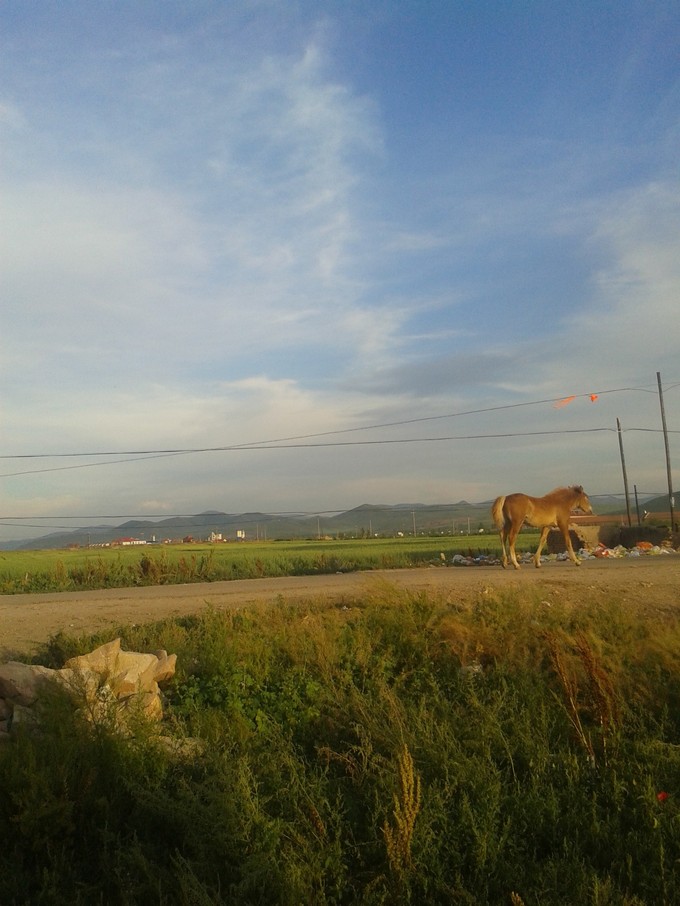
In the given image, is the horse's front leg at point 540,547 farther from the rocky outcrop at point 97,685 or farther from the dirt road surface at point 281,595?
the rocky outcrop at point 97,685

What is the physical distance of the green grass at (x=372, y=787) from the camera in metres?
5.34

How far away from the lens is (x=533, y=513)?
2206cm

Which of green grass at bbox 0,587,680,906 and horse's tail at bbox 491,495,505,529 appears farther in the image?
horse's tail at bbox 491,495,505,529

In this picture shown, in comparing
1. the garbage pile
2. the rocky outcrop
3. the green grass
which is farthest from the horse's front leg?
the rocky outcrop

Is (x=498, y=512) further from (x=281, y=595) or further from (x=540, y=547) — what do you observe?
(x=281, y=595)

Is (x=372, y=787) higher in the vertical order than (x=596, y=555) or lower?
lower

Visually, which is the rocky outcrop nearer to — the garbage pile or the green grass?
the green grass

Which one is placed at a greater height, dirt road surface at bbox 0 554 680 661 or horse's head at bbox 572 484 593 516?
horse's head at bbox 572 484 593 516

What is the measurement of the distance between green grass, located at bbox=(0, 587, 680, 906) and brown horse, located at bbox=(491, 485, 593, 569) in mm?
11973

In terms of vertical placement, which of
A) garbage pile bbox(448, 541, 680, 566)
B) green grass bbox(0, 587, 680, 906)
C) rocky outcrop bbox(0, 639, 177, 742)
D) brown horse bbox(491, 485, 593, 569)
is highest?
brown horse bbox(491, 485, 593, 569)

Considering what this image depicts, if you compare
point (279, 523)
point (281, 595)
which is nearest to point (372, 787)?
point (281, 595)

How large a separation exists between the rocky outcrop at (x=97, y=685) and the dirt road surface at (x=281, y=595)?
293 cm

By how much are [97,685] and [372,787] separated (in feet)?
10.8

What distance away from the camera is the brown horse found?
71.4ft
